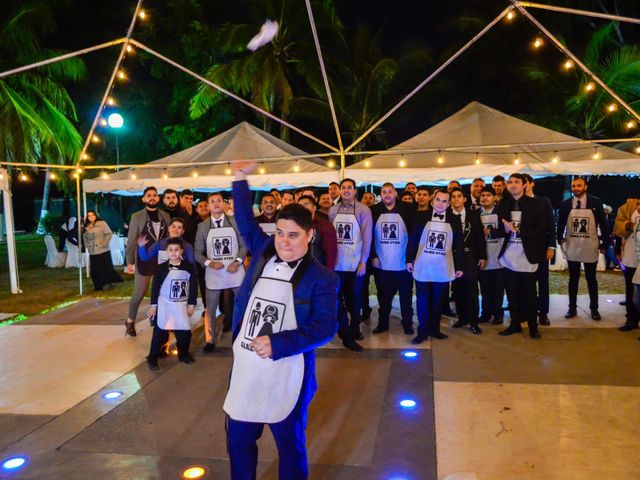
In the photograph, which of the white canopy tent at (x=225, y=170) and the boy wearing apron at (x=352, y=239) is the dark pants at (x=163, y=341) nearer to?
the boy wearing apron at (x=352, y=239)

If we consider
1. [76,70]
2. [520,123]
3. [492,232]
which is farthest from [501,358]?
[76,70]

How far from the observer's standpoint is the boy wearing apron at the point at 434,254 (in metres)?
6.16

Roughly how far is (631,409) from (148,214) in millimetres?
5662

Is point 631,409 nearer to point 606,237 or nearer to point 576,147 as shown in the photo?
point 606,237

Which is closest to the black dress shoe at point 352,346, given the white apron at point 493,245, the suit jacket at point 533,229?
the white apron at point 493,245

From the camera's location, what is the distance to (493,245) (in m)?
6.89

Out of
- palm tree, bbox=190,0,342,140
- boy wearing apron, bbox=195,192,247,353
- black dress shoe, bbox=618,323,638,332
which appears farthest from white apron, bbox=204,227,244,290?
palm tree, bbox=190,0,342,140

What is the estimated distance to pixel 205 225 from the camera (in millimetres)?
6137

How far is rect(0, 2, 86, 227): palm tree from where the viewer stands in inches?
653

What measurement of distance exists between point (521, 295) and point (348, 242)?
7.78ft

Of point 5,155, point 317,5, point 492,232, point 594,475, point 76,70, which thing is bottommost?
point 594,475

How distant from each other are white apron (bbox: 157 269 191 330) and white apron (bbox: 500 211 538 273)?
397cm

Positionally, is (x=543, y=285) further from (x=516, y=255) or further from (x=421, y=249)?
(x=421, y=249)

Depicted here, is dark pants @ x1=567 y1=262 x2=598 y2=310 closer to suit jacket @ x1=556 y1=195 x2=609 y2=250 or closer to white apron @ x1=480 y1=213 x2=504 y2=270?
suit jacket @ x1=556 y1=195 x2=609 y2=250
